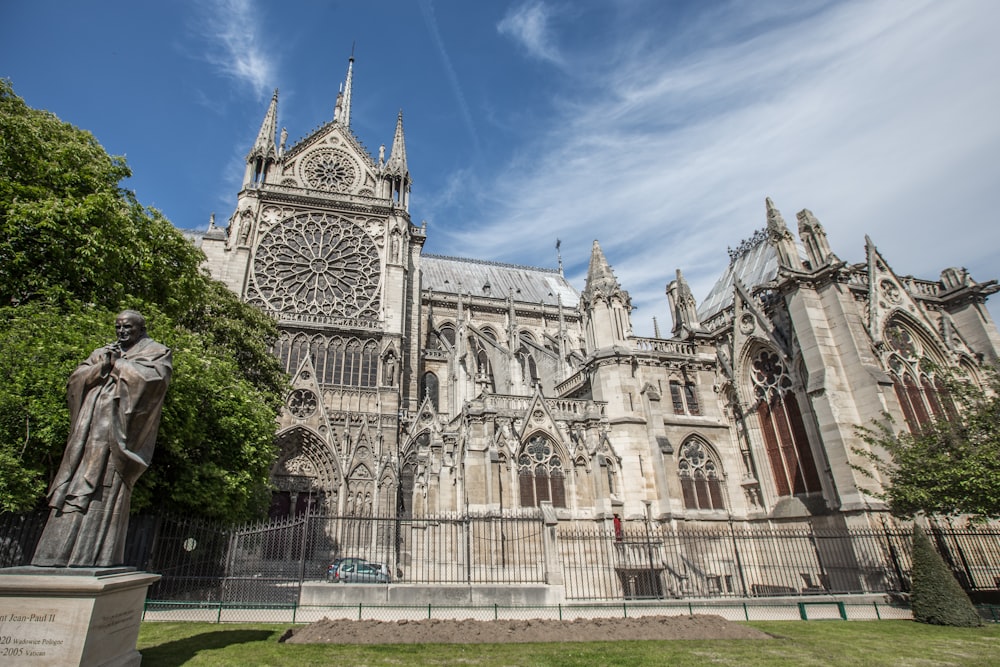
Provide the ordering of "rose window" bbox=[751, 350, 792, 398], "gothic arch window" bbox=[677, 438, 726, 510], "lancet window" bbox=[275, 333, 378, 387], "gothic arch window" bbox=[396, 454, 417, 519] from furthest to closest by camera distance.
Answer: "lancet window" bbox=[275, 333, 378, 387] → "gothic arch window" bbox=[396, 454, 417, 519] → "gothic arch window" bbox=[677, 438, 726, 510] → "rose window" bbox=[751, 350, 792, 398]

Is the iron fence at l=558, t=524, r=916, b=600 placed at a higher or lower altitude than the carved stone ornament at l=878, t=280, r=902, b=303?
lower

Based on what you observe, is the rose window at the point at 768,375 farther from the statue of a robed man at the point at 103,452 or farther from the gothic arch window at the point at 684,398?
the statue of a robed man at the point at 103,452

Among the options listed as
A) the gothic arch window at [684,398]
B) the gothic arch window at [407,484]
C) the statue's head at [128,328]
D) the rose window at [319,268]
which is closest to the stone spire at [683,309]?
the gothic arch window at [684,398]

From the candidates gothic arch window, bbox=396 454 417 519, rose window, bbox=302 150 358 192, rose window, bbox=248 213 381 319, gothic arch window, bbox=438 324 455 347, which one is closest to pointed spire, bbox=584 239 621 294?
gothic arch window, bbox=396 454 417 519

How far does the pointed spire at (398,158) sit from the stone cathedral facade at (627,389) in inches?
287

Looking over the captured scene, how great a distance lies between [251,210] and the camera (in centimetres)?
2994

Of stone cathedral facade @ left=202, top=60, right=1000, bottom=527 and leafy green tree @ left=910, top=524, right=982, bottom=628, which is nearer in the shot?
leafy green tree @ left=910, top=524, right=982, bottom=628

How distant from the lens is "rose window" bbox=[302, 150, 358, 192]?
33156mm

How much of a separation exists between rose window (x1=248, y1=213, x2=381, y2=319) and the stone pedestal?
25360 millimetres

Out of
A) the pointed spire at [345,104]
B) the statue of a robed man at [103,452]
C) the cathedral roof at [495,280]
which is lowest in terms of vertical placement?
the statue of a robed man at [103,452]

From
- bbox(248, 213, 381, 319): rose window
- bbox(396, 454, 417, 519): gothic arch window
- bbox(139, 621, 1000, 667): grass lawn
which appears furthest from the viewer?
bbox(248, 213, 381, 319): rose window

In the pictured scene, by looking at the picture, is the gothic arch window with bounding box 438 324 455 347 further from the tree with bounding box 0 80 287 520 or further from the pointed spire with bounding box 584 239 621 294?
the tree with bounding box 0 80 287 520

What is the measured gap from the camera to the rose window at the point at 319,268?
29141 millimetres

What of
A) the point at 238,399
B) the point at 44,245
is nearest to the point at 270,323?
the point at 238,399
